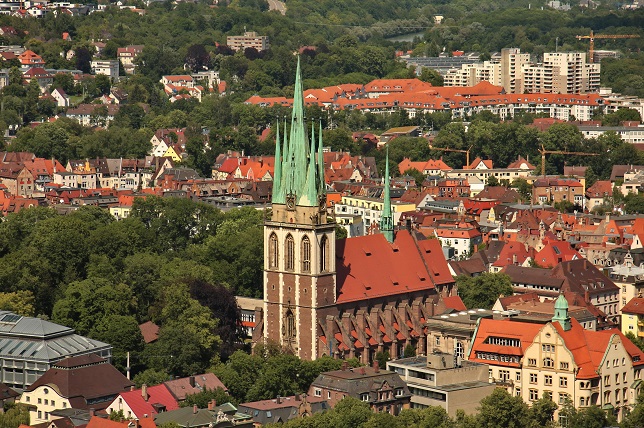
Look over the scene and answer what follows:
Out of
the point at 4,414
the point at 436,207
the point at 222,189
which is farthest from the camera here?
the point at 222,189

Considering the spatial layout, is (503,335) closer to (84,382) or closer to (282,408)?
(282,408)

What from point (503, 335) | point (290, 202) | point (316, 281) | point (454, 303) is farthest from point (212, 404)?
point (454, 303)

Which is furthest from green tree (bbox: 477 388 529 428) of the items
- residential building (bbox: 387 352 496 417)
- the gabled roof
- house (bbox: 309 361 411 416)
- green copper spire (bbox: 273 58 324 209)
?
green copper spire (bbox: 273 58 324 209)

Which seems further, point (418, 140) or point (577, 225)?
point (418, 140)

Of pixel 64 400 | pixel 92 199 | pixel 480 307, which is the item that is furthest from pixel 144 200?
pixel 64 400

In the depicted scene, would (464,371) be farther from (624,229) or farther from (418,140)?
(418,140)

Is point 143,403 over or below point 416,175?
over

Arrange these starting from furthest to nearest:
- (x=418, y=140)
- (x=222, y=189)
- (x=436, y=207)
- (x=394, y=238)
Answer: (x=418, y=140), (x=222, y=189), (x=436, y=207), (x=394, y=238)
